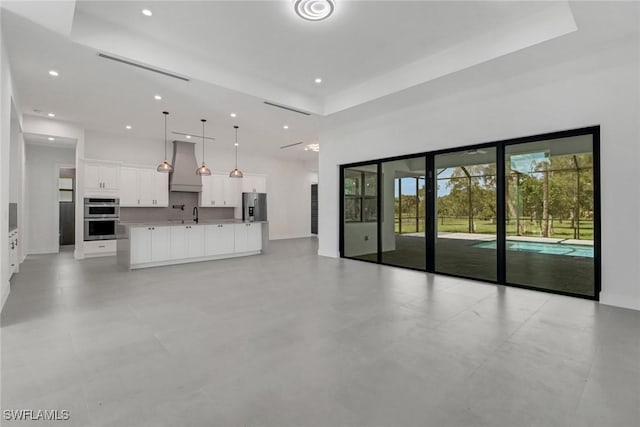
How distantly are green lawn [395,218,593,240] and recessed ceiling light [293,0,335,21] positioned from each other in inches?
157

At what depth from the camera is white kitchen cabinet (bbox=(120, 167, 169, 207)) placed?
26.7 feet

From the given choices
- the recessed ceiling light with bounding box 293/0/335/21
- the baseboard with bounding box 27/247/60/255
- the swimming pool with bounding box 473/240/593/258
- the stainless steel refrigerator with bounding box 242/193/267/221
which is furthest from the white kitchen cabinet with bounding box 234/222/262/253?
the swimming pool with bounding box 473/240/593/258

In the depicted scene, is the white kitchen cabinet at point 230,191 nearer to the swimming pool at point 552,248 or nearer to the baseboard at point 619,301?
the swimming pool at point 552,248

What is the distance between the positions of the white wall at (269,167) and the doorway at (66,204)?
204 centimetres

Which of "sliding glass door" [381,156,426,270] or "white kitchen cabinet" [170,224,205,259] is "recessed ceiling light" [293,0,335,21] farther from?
"white kitchen cabinet" [170,224,205,259]

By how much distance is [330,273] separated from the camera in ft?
18.2

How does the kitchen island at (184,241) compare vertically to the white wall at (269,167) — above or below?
below

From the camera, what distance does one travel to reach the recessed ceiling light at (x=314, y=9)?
11.1 feet

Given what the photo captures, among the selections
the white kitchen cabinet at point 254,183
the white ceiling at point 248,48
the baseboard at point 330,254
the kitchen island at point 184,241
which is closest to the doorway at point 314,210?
the white kitchen cabinet at point 254,183

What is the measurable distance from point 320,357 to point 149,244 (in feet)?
16.7

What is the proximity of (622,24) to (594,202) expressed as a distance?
2.01m

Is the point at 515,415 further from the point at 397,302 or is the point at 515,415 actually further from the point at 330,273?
the point at 330,273

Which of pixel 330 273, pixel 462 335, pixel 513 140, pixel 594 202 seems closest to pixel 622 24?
pixel 513 140

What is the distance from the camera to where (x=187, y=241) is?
669cm
